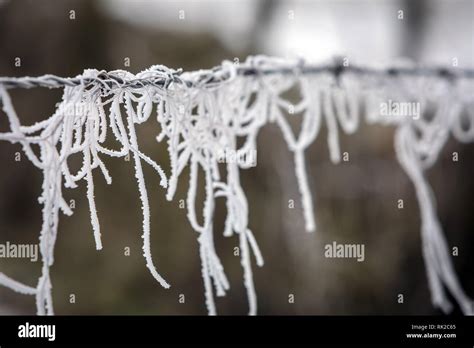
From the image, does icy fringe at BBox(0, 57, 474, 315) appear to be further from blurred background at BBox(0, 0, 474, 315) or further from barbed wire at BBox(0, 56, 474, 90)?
blurred background at BBox(0, 0, 474, 315)

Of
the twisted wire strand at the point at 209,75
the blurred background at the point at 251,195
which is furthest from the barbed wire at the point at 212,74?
the blurred background at the point at 251,195

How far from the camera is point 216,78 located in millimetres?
787

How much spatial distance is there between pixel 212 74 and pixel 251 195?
220 cm

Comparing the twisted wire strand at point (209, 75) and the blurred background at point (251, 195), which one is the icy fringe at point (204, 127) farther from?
the blurred background at point (251, 195)

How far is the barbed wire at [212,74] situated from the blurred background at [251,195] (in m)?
1.68

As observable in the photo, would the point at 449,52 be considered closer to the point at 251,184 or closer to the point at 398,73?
the point at 251,184

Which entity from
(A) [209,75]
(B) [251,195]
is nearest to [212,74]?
(A) [209,75]

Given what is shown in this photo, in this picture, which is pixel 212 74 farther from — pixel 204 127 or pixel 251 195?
pixel 251 195

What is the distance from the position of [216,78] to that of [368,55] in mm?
2468

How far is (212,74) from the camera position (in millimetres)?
780

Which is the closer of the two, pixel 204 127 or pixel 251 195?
pixel 204 127

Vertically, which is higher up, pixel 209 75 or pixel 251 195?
pixel 209 75

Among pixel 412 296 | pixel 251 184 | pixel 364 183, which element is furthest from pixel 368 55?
pixel 412 296

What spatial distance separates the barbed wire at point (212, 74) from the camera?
703 mm
